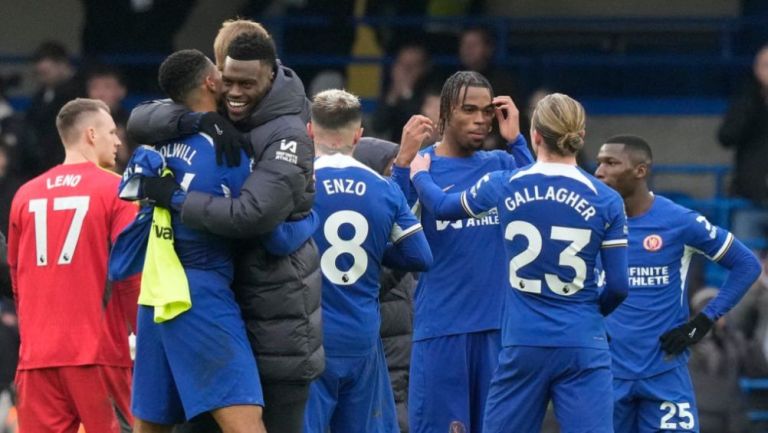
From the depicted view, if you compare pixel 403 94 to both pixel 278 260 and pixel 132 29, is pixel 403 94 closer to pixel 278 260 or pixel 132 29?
pixel 132 29

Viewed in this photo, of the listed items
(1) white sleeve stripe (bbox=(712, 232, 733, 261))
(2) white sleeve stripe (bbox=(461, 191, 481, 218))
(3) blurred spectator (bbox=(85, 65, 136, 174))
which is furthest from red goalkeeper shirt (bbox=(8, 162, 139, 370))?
(3) blurred spectator (bbox=(85, 65, 136, 174))

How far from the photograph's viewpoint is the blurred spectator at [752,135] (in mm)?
13578

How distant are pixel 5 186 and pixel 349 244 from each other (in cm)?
553

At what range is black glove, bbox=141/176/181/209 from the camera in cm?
703

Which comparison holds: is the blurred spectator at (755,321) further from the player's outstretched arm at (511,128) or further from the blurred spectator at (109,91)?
the blurred spectator at (109,91)

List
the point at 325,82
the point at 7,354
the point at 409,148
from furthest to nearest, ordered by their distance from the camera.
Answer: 1. the point at 325,82
2. the point at 7,354
3. the point at 409,148

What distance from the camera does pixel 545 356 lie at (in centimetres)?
788

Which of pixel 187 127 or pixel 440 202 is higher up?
pixel 187 127

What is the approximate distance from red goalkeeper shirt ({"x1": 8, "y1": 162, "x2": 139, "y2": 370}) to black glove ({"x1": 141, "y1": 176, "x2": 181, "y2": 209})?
1.80 meters

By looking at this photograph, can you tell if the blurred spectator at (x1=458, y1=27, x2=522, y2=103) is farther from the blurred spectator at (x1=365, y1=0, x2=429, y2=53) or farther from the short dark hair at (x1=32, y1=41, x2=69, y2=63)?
the short dark hair at (x1=32, y1=41, x2=69, y2=63)

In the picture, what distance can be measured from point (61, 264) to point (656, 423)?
303cm

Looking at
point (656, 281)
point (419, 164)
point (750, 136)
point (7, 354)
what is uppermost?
point (419, 164)

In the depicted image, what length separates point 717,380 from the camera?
1220cm

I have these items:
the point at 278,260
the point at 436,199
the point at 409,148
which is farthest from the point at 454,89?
the point at 278,260
